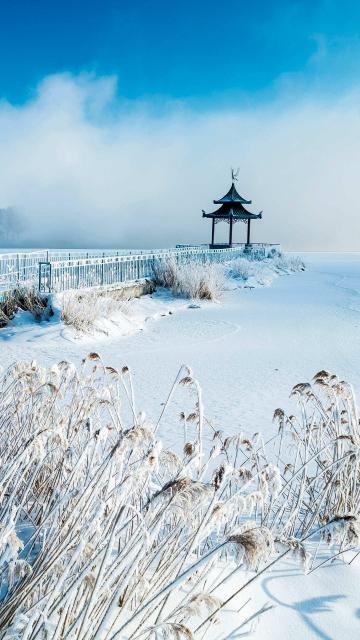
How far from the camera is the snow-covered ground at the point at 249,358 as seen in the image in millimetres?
2182

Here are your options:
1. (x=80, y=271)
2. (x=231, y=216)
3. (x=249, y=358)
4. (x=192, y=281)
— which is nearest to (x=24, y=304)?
(x=80, y=271)

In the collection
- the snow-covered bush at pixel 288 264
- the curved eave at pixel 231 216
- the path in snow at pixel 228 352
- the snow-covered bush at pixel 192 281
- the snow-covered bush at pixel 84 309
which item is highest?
the curved eave at pixel 231 216

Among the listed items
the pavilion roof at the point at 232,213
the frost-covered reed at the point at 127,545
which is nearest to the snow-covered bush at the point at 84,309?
the frost-covered reed at the point at 127,545

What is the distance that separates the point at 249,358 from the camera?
8.73 meters

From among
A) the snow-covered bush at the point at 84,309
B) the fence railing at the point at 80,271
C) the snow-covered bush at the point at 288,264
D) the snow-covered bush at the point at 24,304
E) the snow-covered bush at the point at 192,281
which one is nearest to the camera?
the snow-covered bush at the point at 84,309

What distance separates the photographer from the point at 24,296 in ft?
37.0

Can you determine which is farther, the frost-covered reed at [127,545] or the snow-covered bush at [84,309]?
the snow-covered bush at [84,309]

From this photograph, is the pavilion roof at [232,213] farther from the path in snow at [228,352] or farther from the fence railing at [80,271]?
the path in snow at [228,352]

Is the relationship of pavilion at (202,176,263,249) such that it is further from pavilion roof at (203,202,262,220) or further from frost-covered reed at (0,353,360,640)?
frost-covered reed at (0,353,360,640)

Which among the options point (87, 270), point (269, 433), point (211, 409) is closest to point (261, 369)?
point (211, 409)

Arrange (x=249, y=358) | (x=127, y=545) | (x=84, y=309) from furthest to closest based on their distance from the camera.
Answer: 1. (x=84, y=309)
2. (x=249, y=358)
3. (x=127, y=545)

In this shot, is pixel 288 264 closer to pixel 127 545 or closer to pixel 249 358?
pixel 249 358

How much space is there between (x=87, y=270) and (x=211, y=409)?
9.59 meters

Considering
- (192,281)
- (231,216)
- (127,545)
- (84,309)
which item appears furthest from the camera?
(231,216)
